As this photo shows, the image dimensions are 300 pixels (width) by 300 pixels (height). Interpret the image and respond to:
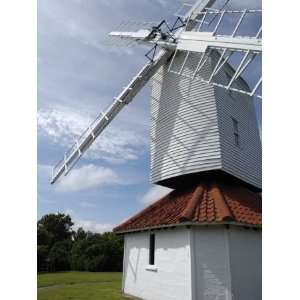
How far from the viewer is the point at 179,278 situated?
10.8m

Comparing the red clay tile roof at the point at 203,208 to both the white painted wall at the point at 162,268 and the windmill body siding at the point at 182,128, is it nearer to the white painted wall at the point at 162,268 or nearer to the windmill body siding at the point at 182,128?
the white painted wall at the point at 162,268

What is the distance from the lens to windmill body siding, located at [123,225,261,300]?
10.3 metres

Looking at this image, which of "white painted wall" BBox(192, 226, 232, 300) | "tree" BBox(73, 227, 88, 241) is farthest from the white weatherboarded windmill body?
"tree" BBox(73, 227, 88, 241)

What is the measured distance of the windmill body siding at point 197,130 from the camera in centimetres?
1252

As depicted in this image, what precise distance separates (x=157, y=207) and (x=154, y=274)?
2.55 meters

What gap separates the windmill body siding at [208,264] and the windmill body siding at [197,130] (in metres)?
2.31

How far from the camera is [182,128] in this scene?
1323 cm

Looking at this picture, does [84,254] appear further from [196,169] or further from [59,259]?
[196,169]

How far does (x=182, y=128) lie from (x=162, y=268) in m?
4.72

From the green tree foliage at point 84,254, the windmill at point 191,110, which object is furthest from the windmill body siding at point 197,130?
the green tree foliage at point 84,254

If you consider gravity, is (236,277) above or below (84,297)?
above
